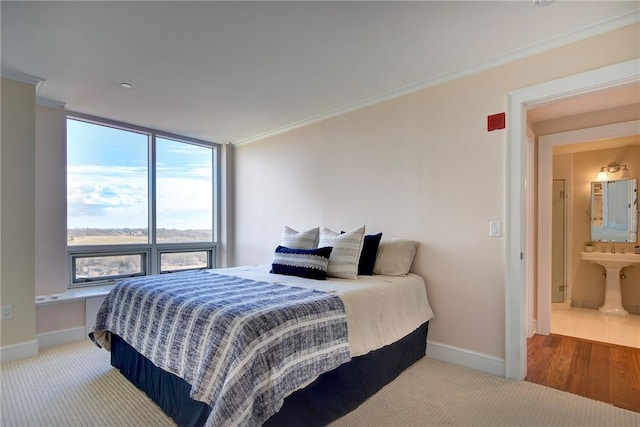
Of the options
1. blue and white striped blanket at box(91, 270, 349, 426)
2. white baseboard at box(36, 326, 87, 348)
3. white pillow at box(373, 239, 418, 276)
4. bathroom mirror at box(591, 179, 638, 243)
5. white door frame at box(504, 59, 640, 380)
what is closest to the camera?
blue and white striped blanket at box(91, 270, 349, 426)

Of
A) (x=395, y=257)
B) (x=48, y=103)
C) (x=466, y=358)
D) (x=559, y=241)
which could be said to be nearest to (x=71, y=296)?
(x=48, y=103)

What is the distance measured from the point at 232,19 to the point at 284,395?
7.01ft

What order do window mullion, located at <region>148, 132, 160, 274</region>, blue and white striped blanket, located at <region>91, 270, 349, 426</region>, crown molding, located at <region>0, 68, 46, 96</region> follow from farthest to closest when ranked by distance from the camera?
1. window mullion, located at <region>148, 132, 160, 274</region>
2. crown molding, located at <region>0, 68, 46, 96</region>
3. blue and white striped blanket, located at <region>91, 270, 349, 426</region>

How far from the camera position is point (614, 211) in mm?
4352

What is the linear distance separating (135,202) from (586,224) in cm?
607

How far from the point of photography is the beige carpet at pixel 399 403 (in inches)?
74.9

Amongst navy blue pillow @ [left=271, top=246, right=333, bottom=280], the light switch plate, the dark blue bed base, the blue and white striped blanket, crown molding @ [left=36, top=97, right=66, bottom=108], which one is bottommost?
the dark blue bed base

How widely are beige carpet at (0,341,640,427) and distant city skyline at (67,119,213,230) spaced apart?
184 centimetres

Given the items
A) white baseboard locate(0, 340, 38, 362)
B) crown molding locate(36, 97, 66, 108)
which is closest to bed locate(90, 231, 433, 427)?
white baseboard locate(0, 340, 38, 362)

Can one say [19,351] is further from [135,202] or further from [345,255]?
[345,255]

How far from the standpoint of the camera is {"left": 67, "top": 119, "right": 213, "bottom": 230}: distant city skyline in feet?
12.4

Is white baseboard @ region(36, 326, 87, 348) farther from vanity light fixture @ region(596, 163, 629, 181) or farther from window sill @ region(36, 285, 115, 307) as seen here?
vanity light fixture @ region(596, 163, 629, 181)

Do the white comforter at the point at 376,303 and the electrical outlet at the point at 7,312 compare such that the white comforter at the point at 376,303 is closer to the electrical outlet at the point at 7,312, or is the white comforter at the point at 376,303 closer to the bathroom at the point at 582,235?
the electrical outlet at the point at 7,312

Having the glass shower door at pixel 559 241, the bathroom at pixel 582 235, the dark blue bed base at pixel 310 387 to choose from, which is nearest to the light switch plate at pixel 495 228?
the dark blue bed base at pixel 310 387
